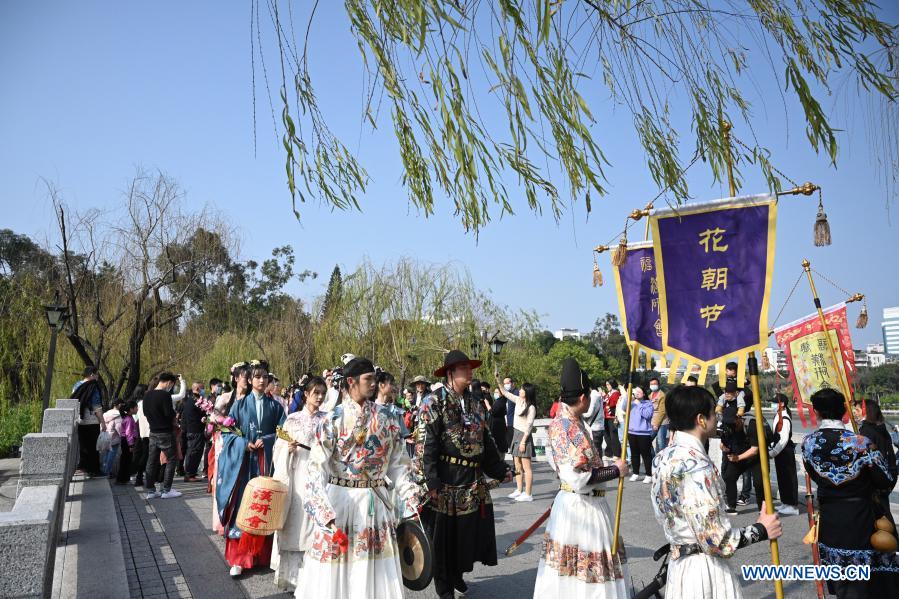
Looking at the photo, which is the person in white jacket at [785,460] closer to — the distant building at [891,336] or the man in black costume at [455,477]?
the man in black costume at [455,477]

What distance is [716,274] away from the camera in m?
3.79

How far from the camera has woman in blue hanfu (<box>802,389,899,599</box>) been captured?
3.94 meters

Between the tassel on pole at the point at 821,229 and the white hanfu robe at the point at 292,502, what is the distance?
3.80 meters

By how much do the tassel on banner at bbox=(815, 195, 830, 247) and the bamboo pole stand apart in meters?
0.66

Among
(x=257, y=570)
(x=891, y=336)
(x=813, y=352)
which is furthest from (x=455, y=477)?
(x=891, y=336)

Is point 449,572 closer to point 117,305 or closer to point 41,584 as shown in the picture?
point 41,584

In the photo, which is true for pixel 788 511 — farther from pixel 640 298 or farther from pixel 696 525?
pixel 696 525

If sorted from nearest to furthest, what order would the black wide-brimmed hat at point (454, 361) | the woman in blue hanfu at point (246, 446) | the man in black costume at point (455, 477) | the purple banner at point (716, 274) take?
the purple banner at point (716, 274) → the man in black costume at point (455, 477) → the black wide-brimmed hat at point (454, 361) → the woman in blue hanfu at point (246, 446)

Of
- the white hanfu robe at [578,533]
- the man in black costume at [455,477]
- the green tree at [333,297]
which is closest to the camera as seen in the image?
the white hanfu robe at [578,533]

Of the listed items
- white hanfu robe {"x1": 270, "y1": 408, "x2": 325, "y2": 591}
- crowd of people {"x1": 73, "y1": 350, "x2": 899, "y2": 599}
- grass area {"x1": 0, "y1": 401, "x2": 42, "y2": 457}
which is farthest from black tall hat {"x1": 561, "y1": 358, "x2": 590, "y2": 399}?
grass area {"x1": 0, "y1": 401, "x2": 42, "y2": 457}

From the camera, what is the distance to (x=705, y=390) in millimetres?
3346

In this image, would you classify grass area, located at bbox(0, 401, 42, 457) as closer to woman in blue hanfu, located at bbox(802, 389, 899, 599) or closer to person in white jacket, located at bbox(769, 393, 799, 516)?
person in white jacket, located at bbox(769, 393, 799, 516)

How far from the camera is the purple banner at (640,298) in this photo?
483 cm

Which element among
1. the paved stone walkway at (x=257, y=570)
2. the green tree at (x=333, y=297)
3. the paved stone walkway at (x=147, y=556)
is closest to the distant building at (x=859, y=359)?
the paved stone walkway at (x=257, y=570)
